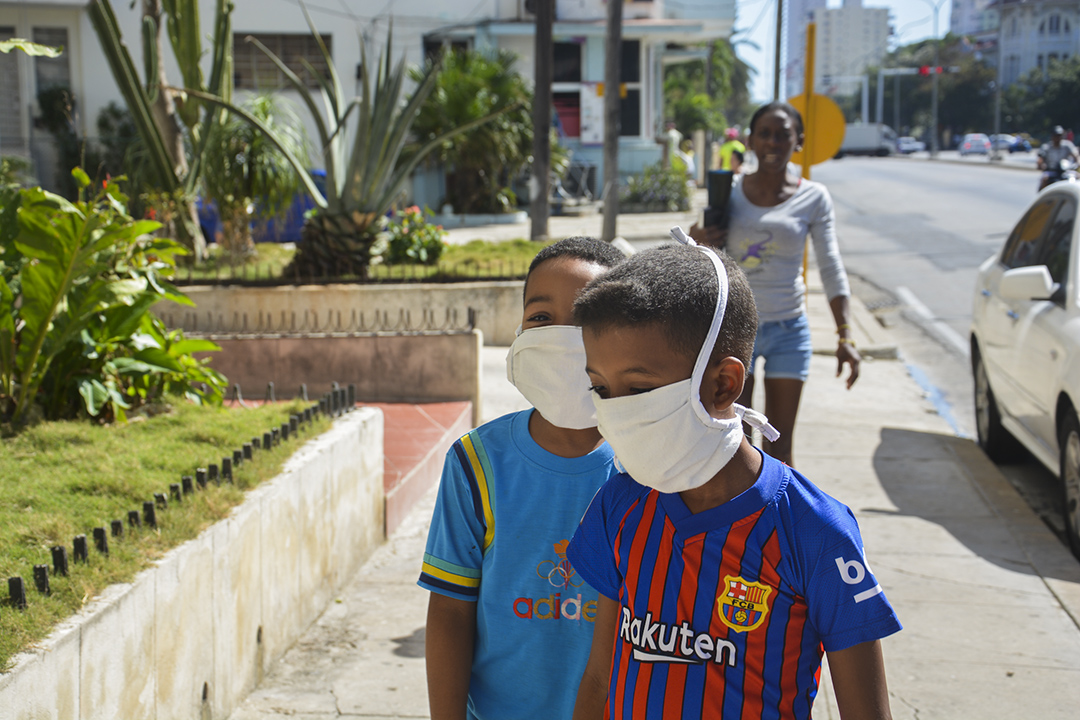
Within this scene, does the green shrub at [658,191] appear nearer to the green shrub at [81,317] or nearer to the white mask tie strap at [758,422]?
the green shrub at [81,317]

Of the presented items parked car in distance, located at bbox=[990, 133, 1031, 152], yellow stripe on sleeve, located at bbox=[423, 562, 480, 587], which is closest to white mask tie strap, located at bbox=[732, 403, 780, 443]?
yellow stripe on sleeve, located at bbox=[423, 562, 480, 587]

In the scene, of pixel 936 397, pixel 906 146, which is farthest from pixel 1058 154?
pixel 906 146

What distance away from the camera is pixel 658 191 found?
84.9 feet

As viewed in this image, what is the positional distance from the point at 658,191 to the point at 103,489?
75.9 ft

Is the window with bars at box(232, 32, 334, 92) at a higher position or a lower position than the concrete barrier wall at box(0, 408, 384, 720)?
higher

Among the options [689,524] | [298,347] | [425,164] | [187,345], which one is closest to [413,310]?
[298,347]

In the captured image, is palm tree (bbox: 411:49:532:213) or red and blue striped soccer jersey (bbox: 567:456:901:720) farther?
palm tree (bbox: 411:49:532:213)

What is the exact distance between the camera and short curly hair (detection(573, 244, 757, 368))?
1.60 meters

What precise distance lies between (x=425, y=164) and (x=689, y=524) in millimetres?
21632

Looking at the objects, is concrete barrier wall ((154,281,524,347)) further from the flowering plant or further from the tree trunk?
the tree trunk

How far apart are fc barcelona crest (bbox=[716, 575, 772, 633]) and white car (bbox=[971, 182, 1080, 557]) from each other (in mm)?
4094

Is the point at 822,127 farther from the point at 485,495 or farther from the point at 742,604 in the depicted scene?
the point at 742,604

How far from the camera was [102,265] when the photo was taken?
178 inches

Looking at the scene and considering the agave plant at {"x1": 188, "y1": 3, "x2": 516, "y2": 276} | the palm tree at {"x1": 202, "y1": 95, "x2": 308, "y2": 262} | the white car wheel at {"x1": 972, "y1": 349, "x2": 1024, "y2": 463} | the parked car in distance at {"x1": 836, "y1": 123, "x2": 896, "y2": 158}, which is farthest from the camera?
the parked car in distance at {"x1": 836, "y1": 123, "x2": 896, "y2": 158}
